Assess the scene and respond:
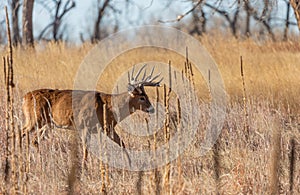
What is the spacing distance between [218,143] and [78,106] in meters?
2.10

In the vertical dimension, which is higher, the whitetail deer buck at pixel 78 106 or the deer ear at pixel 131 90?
the deer ear at pixel 131 90

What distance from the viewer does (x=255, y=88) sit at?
9398 millimetres

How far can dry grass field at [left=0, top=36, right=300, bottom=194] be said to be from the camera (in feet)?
14.4

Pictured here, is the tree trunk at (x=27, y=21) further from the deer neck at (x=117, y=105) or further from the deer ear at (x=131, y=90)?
the deer ear at (x=131, y=90)

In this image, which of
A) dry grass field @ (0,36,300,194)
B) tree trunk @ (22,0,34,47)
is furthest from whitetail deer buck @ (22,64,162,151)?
tree trunk @ (22,0,34,47)

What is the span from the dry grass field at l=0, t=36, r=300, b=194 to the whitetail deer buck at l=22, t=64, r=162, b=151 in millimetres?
196

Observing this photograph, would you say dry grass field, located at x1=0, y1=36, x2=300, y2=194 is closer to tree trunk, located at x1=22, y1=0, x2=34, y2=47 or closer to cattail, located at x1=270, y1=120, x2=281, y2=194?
cattail, located at x1=270, y1=120, x2=281, y2=194

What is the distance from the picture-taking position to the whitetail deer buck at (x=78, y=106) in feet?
23.5

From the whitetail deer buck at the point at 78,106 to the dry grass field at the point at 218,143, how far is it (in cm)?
20

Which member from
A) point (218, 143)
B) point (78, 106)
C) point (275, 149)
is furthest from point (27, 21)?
point (275, 149)

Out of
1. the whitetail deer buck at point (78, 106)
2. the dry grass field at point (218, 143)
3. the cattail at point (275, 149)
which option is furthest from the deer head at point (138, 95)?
the cattail at point (275, 149)

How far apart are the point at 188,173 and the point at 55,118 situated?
2600mm

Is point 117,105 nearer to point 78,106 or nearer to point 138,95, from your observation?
point 138,95

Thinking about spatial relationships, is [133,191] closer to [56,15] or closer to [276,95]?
[276,95]
